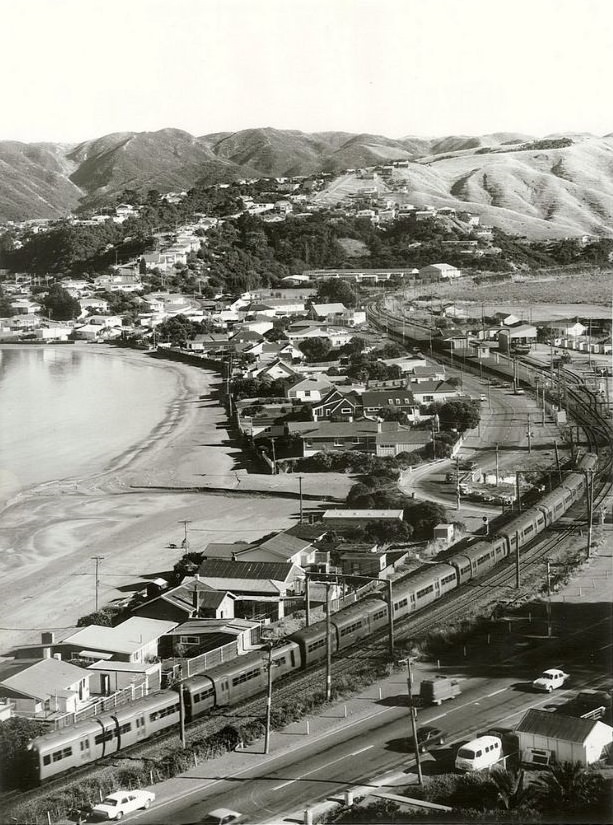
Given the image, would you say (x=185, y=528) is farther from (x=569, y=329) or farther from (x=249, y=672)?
(x=569, y=329)

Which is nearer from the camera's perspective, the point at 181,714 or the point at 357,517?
the point at 181,714

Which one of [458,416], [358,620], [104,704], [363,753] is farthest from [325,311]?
[363,753]

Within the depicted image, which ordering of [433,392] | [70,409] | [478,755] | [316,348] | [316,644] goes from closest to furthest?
[478,755] → [316,644] → [433,392] → [70,409] → [316,348]

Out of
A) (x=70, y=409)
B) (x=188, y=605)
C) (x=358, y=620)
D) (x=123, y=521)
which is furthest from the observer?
(x=70, y=409)

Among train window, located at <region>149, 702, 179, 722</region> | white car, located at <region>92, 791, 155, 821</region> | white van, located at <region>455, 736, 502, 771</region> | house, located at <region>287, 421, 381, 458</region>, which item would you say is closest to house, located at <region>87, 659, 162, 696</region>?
train window, located at <region>149, 702, 179, 722</region>

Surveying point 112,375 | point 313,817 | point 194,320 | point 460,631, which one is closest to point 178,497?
point 460,631

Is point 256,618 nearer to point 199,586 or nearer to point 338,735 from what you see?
point 199,586
